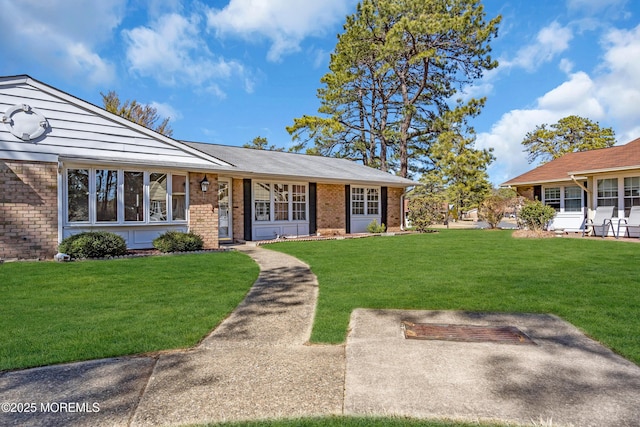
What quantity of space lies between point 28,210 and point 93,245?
190cm

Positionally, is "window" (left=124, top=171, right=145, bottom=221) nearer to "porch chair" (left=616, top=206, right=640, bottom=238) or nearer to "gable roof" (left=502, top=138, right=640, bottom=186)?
"gable roof" (left=502, top=138, right=640, bottom=186)

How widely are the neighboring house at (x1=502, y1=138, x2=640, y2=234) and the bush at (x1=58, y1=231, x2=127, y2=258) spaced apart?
58.3 feet

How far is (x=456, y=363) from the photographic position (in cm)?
302

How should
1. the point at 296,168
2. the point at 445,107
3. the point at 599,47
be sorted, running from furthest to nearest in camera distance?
1. the point at 445,107
2. the point at 599,47
3. the point at 296,168

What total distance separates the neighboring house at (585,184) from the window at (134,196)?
676 inches

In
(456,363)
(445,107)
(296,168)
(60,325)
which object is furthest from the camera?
(445,107)

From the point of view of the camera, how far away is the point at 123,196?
10297mm

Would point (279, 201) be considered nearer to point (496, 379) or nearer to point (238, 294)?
point (238, 294)

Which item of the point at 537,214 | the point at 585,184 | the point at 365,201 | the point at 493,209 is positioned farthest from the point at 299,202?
the point at 585,184

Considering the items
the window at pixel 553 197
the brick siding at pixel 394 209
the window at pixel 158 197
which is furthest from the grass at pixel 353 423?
the window at pixel 553 197

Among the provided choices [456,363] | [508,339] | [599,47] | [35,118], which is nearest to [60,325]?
[456,363]

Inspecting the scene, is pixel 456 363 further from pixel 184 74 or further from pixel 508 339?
pixel 184 74

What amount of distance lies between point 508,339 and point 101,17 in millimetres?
16092

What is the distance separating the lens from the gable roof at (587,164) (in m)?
14.5
